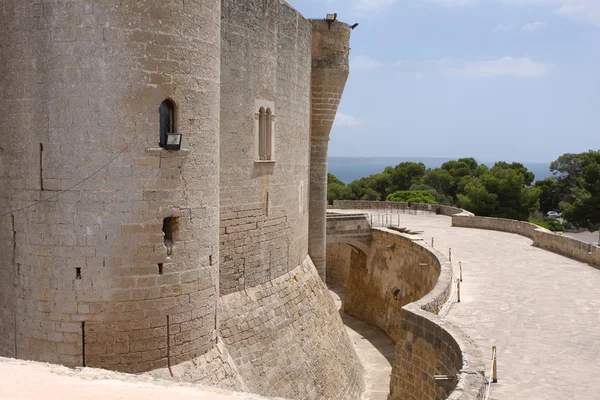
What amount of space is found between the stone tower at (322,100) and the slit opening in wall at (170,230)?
9349 mm

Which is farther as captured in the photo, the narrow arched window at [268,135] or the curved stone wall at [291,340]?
the narrow arched window at [268,135]

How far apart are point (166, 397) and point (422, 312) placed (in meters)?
6.29

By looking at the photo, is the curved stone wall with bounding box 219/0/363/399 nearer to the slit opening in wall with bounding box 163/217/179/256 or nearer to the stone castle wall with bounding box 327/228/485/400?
the stone castle wall with bounding box 327/228/485/400

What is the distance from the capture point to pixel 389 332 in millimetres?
20297

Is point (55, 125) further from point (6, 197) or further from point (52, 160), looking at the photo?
point (6, 197)

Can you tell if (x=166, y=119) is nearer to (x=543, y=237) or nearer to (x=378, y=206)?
(x=543, y=237)

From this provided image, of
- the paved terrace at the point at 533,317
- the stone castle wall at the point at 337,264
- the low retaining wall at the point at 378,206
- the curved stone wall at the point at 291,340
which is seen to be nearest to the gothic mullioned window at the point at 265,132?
the curved stone wall at the point at 291,340

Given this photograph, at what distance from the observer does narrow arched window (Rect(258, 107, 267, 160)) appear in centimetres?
1294

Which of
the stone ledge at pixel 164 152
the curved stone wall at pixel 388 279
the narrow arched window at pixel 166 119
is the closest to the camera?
the stone ledge at pixel 164 152

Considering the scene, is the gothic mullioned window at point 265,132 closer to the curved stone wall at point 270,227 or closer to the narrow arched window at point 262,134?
the narrow arched window at point 262,134

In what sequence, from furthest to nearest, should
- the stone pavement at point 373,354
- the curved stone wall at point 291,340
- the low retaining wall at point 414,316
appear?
the stone pavement at point 373,354
the curved stone wall at point 291,340
the low retaining wall at point 414,316

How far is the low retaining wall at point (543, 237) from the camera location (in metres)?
18.5

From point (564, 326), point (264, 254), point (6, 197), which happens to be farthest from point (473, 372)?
point (6, 197)

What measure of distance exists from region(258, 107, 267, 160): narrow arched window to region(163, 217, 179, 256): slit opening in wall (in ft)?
14.0
